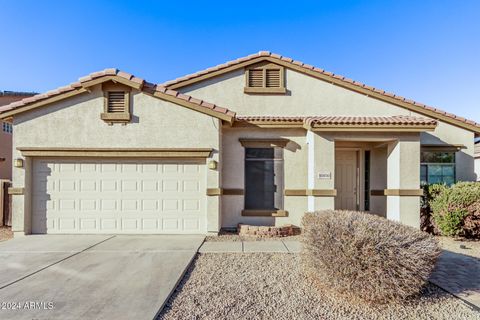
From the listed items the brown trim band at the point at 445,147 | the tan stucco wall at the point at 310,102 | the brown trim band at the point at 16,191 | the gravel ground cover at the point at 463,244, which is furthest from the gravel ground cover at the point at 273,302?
the brown trim band at the point at 445,147

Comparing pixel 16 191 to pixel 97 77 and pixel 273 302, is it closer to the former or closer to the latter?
pixel 97 77

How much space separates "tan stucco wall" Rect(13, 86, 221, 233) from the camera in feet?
27.9

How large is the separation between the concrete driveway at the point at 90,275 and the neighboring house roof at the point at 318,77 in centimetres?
600

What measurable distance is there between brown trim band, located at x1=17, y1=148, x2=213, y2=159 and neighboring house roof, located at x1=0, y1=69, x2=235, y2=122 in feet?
4.03

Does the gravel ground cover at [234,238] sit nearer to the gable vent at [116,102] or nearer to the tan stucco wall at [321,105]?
the tan stucco wall at [321,105]

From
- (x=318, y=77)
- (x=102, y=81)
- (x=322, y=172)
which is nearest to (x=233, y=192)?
(x=322, y=172)

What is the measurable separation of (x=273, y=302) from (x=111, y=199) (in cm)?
639

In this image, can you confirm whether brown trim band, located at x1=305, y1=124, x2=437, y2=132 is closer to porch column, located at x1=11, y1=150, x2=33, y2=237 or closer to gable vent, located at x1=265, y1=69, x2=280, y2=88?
gable vent, located at x1=265, y1=69, x2=280, y2=88

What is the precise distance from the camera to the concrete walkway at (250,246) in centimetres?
688

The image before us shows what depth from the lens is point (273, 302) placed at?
4.17m

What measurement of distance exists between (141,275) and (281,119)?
6562 millimetres

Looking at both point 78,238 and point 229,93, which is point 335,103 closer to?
point 229,93

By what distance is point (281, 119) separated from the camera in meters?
9.55

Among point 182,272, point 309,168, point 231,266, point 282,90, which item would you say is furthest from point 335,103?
point 182,272
